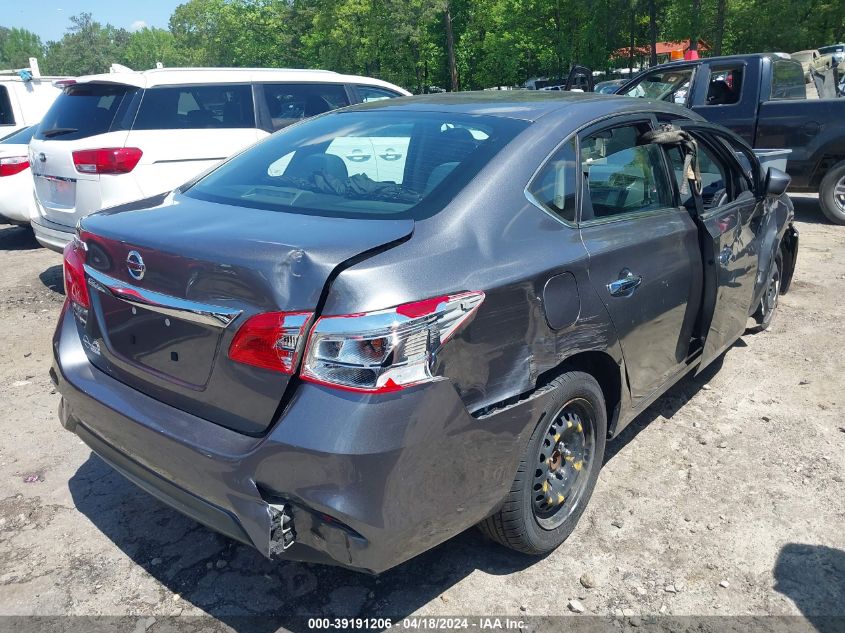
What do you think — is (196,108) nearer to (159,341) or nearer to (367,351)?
(159,341)

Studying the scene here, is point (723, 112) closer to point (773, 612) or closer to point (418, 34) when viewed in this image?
point (773, 612)

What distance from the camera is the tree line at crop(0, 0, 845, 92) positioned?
27.9 metres

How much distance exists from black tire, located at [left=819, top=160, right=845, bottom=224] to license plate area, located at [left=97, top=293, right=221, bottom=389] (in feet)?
27.8

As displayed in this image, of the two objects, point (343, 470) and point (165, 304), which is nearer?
point (343, 470)

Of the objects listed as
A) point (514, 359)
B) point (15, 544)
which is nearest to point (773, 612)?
point (514, 359)

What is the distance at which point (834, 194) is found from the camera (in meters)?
8.56

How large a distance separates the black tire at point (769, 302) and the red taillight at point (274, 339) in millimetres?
3808

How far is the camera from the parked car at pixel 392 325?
205 centimetres

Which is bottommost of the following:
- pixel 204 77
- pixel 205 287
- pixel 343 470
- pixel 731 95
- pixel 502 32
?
pixel 343 470

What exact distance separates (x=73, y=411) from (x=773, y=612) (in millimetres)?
2731

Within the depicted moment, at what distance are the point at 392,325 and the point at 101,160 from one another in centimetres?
467

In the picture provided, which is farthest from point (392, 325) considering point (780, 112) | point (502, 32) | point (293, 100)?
point (502, 32)

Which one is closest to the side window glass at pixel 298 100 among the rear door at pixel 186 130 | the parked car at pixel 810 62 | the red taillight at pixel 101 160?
the rear door at pixel 186 130

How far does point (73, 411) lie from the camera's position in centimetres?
276
